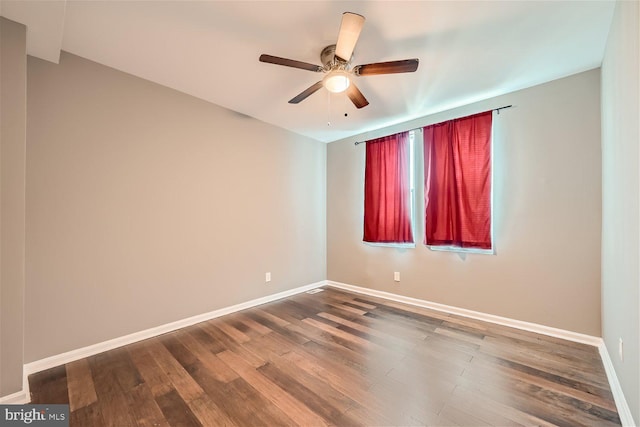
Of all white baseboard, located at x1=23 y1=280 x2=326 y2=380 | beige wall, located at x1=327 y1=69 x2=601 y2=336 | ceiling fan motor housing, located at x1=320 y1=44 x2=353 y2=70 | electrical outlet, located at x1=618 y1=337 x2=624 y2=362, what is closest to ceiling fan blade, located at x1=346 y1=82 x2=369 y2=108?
ceiling fan motor housing, located at x1=320 y1=44 x2=353 y2=70

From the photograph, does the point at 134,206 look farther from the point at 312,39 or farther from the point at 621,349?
the point at 621,349

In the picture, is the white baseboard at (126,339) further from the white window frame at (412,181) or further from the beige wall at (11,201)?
the white window frame at (412,181)

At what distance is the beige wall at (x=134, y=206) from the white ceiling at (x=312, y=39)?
32 centimetres

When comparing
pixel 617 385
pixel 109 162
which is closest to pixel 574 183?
pixel 617 385

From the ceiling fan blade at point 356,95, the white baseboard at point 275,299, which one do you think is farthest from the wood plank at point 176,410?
the ceiling fan blade at point 356,95

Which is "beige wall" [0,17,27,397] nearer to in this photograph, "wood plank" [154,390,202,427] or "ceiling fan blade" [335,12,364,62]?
"wood plank" [154,390,202,427]

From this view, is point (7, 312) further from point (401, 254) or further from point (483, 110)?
point (483, 110)

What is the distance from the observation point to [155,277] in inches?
105

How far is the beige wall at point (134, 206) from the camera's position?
2.09 metres

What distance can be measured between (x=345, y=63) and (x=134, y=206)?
2.41 metres

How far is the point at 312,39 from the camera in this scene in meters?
2.01

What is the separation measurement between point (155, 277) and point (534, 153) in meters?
4.21

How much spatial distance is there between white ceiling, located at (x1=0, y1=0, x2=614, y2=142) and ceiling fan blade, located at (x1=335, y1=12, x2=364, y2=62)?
25 centimetres

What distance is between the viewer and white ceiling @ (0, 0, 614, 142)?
1714 mm
